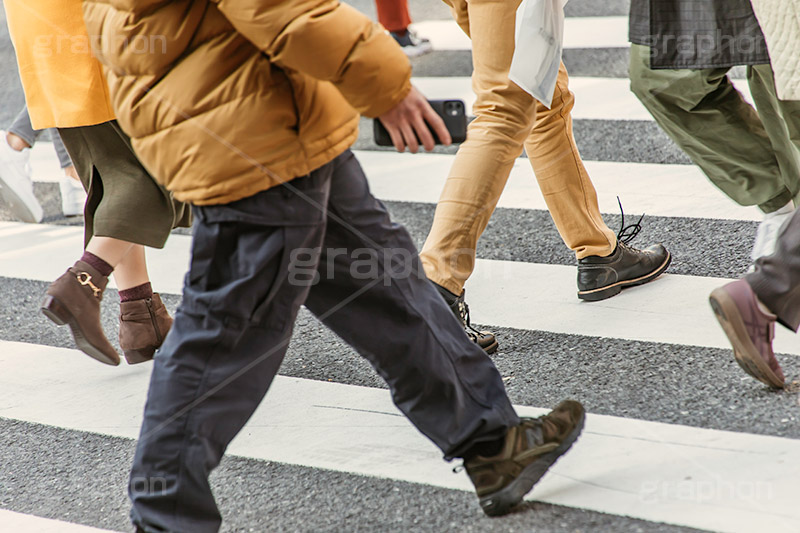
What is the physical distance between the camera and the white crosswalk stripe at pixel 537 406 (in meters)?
2.08

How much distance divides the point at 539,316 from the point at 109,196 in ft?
4.72

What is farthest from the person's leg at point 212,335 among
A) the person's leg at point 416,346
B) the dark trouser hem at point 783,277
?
the dark trouser hem at point 783,277

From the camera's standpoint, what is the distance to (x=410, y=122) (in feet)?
5.86

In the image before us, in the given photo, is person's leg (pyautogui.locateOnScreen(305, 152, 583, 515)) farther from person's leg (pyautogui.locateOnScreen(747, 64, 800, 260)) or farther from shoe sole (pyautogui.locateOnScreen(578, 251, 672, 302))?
person's leg (pyautogui.locateOnScreen(747, 64, 800, 260))

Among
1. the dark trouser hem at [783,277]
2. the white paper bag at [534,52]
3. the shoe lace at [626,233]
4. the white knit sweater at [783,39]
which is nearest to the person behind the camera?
the dark trouser hem at [783,277]

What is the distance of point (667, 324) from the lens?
Result: 295 centimetres

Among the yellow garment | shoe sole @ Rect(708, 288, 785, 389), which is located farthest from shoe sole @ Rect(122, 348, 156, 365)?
shoe sole @ Rect(708, 288, 785, 389)

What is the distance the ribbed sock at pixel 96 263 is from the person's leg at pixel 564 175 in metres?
1.41

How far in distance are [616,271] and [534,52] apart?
886mm

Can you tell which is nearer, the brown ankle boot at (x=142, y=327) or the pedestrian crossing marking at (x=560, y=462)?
the pedestrian crossing marking at (x=560, y=462)

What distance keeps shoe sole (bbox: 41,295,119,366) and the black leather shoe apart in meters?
1.58

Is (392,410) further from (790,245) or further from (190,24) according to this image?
(190,24)

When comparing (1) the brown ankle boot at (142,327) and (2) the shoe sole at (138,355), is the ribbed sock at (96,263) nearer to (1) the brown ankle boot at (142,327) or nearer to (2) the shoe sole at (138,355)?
(1) the brown ankle boot at (142,327)

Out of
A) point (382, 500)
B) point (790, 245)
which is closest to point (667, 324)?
point (790, 245)
